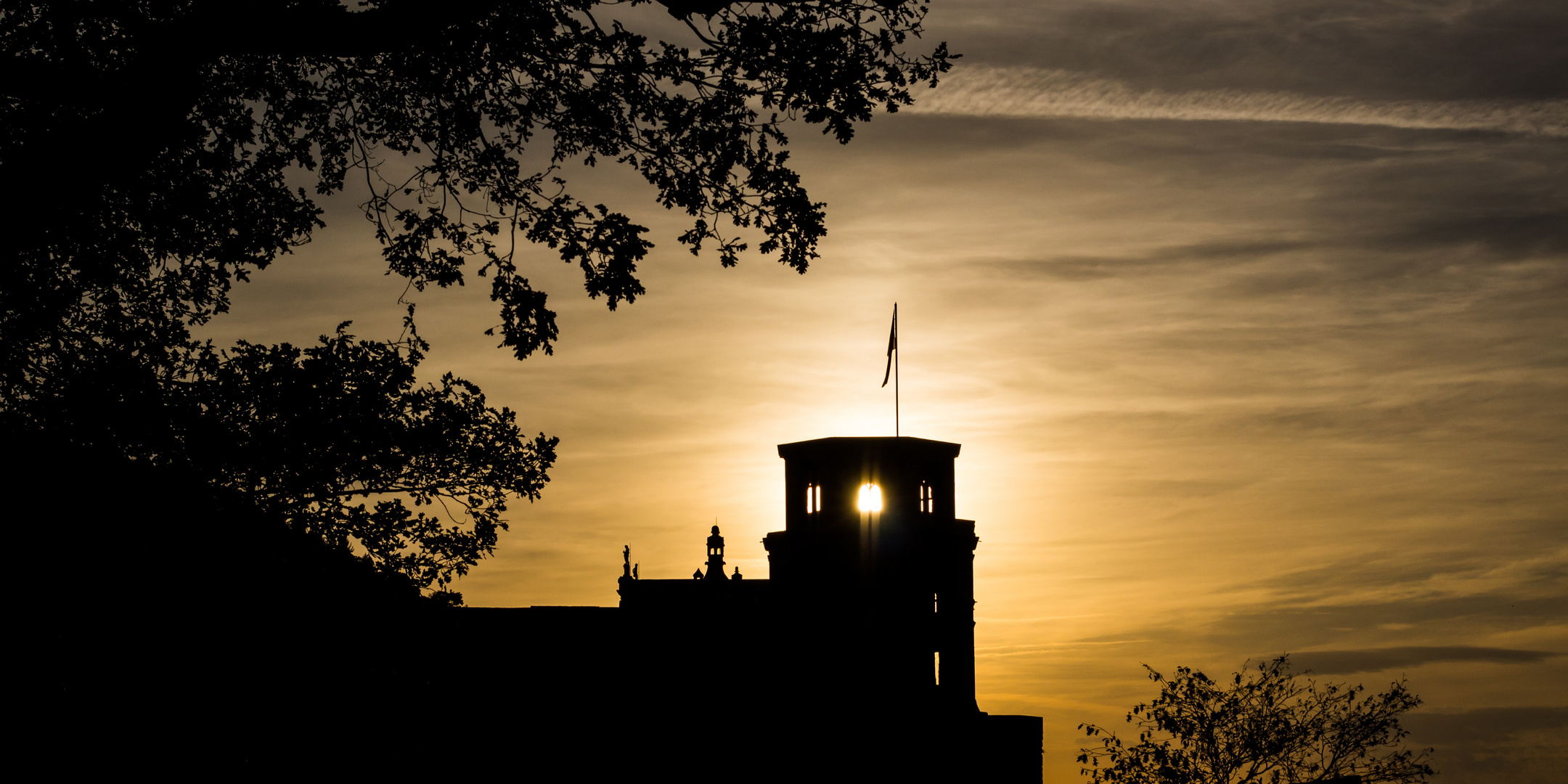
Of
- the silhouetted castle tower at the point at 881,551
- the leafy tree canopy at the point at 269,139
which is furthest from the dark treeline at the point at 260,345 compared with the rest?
the silhouetted castle tower at the point at 881,551

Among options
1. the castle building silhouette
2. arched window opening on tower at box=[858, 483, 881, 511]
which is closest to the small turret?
the castle building silhouette

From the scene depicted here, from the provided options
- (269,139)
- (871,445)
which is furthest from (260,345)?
(871,445)

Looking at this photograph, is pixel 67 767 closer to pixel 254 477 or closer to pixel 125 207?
pixel 125 207

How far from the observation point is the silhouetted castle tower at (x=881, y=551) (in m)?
44.5

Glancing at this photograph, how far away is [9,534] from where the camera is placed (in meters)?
9.19

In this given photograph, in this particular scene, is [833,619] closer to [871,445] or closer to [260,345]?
[871,445]

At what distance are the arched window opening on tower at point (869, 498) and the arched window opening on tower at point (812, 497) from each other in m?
1.78

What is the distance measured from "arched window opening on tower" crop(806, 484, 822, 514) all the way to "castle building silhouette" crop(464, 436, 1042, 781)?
6 cm

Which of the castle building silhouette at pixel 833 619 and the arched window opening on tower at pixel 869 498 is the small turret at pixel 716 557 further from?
the arched window opening on tower at pixel 869 498

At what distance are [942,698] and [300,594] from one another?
35.5m

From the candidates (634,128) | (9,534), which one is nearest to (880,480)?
(634,128)

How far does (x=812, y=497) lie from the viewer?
4566 cm

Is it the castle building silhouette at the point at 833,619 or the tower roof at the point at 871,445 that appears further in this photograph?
the tower roof at the point at 871,445

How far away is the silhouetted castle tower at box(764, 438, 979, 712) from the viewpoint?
44.5 metres
